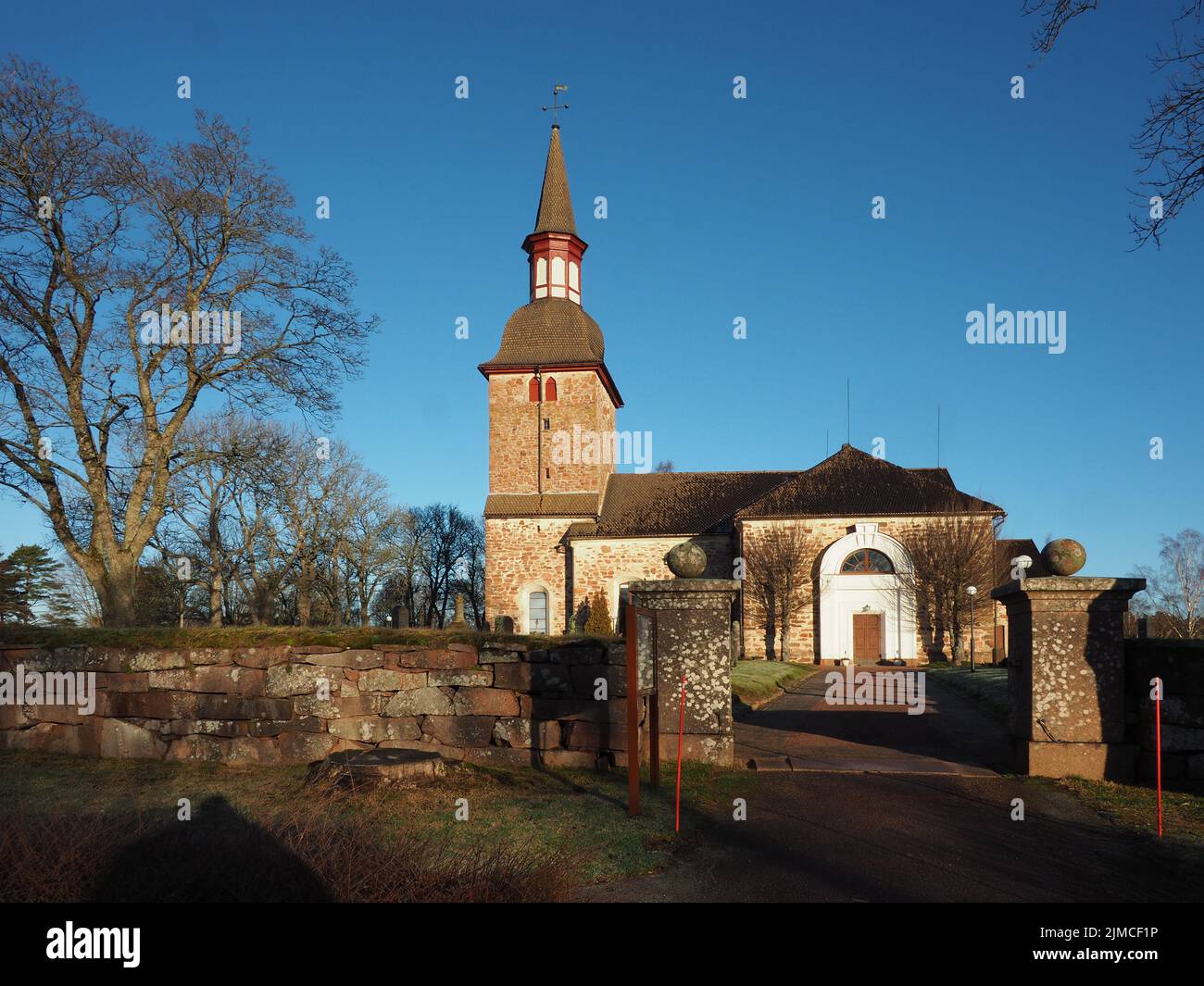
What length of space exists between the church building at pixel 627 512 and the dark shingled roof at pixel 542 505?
0.21ft

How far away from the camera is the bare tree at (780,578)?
115ft

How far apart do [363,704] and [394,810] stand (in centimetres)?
250

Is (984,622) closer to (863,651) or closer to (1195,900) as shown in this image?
(863,651)

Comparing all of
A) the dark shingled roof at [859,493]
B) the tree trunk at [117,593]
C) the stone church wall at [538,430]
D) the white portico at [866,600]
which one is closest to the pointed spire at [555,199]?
the stone church wall at [538,430]

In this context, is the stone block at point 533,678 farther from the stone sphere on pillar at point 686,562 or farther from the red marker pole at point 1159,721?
the red marker pole at point 1159,721

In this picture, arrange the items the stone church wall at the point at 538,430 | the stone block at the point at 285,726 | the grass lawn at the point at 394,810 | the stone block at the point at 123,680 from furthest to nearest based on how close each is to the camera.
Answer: the stone church wall at the point at 538,430, the stone block at the point at 123,680, the stone block at the point at 285,726, the grass lawn at the point at 394,810

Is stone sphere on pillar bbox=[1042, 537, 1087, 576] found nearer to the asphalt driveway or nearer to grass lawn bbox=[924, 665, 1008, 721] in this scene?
the asphalt driveway

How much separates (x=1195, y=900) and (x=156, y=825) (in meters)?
5.91

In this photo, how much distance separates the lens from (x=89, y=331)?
59.4 ft

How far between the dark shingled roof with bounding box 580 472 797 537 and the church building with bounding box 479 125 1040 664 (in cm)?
8

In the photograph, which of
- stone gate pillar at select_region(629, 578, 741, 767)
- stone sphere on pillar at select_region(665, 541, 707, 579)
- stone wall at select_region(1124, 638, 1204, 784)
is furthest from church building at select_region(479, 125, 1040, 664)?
stone wall at select_region(1124, 638, 1204, 784)

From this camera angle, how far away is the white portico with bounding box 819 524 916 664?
34.3m

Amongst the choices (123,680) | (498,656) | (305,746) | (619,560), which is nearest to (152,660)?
(123,680)

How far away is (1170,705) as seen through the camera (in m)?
8.01
